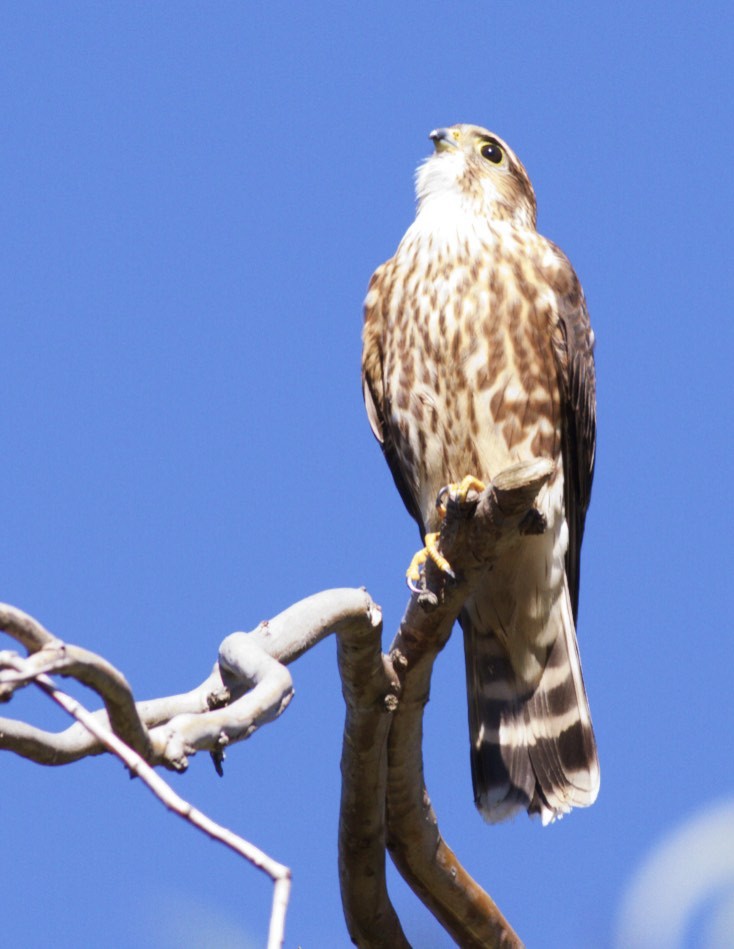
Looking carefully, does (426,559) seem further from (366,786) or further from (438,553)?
(366,786)

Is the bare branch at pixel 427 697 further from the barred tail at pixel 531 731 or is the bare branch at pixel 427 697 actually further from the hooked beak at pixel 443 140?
the hooked beak at pixel 443 140

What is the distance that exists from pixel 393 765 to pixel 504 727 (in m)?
0.78

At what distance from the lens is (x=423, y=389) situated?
169 inches

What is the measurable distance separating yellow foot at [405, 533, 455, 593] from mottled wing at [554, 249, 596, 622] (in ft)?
2.52

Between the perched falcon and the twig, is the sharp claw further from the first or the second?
the twig

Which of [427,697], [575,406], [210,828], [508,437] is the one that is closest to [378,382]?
[508,437]

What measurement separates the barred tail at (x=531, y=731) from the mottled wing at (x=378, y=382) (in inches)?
19.9

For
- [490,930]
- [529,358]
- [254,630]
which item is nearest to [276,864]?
[254,630]

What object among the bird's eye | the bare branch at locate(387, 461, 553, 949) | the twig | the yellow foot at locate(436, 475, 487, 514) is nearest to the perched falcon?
the yellow foot at locate(436, 475, 487, 514)

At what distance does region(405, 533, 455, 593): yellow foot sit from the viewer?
3.33m

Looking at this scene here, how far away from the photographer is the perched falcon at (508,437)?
13.6 ft

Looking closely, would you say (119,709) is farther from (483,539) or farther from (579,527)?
(579,527)

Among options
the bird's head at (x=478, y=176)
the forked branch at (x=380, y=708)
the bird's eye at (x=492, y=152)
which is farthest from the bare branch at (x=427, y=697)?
the bird's eye at (x=492, y=152)

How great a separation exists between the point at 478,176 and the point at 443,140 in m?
0.23
